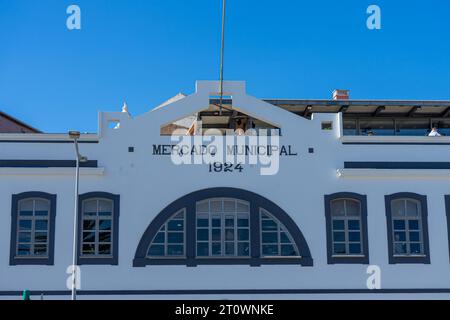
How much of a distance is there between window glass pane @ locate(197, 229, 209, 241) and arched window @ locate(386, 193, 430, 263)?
5269 mm

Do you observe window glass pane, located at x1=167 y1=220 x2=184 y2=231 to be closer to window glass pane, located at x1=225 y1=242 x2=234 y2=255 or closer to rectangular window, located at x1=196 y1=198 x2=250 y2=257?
rectangular window, located at x1=196 y1=198 x2=250 y2=257

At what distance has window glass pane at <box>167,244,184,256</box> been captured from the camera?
1795 cm

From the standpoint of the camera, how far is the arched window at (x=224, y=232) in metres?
17.9

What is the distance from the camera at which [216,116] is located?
22781 mm

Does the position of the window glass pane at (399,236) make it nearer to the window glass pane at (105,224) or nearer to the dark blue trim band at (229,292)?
the dark blue trim band at (229,292)

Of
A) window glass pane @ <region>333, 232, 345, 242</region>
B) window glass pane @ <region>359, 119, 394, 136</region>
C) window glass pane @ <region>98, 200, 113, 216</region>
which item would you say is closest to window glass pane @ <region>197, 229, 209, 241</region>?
window glass pane @ <region>98, 200, 113, 216</region>

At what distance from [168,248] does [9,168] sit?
5.07m

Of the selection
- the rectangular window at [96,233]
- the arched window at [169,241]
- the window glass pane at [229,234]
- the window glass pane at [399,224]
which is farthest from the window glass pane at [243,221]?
the window glass pane at [399,224]

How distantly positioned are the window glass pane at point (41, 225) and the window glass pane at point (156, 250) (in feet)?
9.97

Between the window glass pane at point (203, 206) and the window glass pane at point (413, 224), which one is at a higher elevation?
the window glass pane at point (203, 206)

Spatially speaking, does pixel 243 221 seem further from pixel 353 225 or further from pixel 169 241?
pixel 353 225
